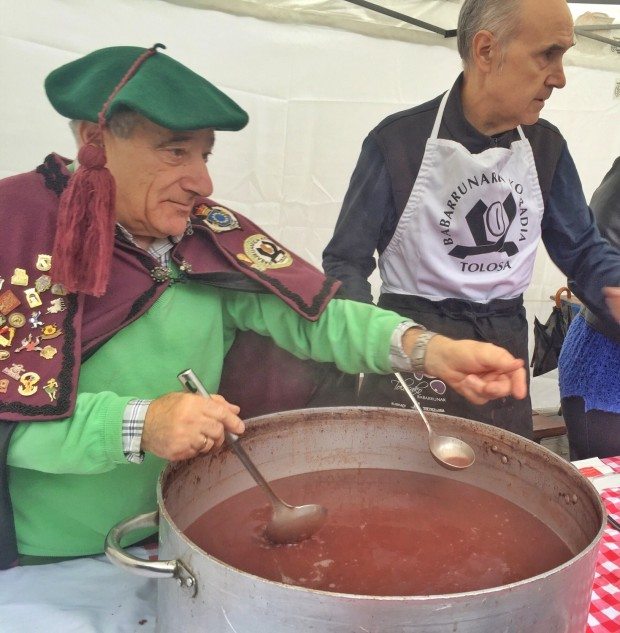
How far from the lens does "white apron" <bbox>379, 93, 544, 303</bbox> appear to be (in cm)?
166

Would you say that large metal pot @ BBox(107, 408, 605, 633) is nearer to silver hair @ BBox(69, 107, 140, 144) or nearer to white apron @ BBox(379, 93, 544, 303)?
silver hair @ BBox(69, 107, 140, 144)

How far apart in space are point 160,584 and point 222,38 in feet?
5.50

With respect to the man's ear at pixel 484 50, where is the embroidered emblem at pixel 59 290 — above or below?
below

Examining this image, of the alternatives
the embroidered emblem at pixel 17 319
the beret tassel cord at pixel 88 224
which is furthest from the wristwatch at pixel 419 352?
the embroidered emblem at pixel 17 319

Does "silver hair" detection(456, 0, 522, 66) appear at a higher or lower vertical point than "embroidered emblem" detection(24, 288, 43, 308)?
higher

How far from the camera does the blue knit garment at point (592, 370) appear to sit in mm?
1826

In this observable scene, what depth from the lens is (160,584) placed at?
2.50ft

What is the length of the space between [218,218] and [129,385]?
36 centimetres

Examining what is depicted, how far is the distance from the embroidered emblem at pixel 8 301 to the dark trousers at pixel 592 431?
4.90ft

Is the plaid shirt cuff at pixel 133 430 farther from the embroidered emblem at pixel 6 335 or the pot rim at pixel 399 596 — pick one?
the embroidered emblem at pixel 6 335

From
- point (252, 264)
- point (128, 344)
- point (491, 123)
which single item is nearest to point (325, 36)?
point (491, 123)

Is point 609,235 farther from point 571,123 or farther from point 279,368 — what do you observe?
point 571,123

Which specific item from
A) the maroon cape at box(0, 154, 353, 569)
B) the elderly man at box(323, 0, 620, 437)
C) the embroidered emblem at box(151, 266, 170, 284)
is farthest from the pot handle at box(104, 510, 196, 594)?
the elderly man at box(323, 0, 620, 437)

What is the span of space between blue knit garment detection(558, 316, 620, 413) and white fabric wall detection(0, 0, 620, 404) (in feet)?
3.31
